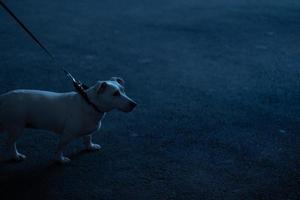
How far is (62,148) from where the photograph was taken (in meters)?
2.14

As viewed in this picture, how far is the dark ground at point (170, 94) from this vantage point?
2.06m

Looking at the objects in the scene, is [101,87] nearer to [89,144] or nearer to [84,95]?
[84,95]

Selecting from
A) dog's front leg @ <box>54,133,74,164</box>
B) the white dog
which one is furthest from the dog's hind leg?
dog's front leg @ <box>54,133,74,164</box>

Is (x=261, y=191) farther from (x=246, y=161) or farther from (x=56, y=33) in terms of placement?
(x=56, y=33)

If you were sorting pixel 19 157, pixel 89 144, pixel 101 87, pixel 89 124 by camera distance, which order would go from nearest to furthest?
pixel 101 87 → pixel 89 124 → pixel 19 157 → pixel 89 144

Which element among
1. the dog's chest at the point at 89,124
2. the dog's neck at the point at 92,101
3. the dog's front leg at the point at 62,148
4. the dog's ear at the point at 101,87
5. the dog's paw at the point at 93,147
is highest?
the dog's ear at the point at 101,87

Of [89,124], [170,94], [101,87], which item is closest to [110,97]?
[101,87]

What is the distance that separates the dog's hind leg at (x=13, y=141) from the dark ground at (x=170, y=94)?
5 cm

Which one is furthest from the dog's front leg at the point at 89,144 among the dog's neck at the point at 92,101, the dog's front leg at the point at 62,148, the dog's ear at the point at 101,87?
the dog's ear at the point at 101,87

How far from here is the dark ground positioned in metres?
2.06

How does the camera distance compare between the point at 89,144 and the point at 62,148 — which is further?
the point at 89,144

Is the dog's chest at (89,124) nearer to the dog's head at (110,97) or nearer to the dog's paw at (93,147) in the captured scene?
the dog's head at (110,97)

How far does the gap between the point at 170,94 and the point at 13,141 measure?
1.29 m

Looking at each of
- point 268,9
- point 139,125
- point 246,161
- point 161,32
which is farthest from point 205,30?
point 246,161
